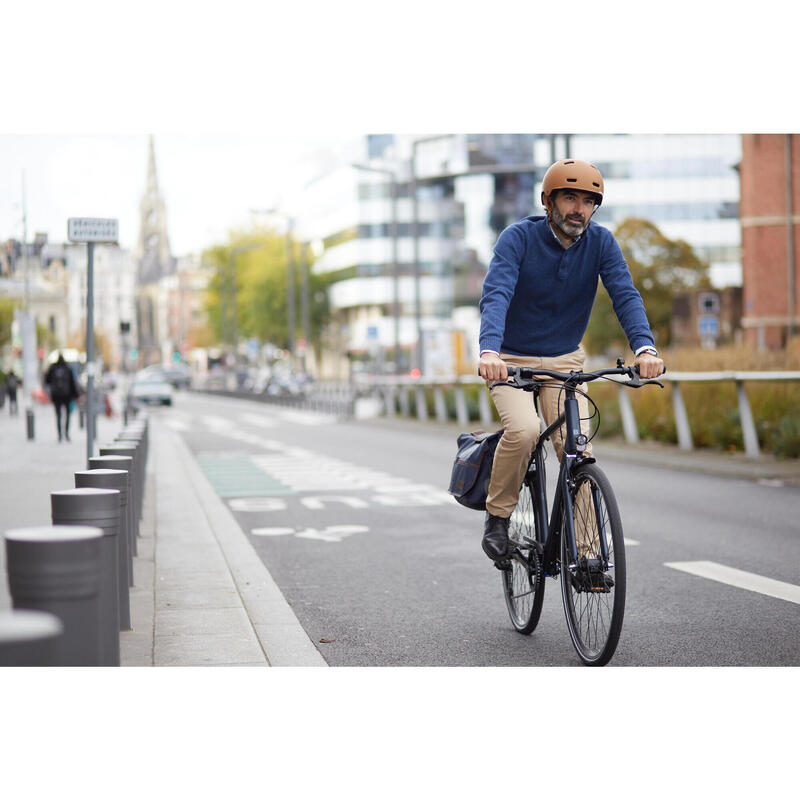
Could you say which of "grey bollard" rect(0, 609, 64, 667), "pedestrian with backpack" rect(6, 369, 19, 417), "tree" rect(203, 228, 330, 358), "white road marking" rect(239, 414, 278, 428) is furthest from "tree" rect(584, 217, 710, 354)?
"grey bollard" rect(0, 609, 64, 667)

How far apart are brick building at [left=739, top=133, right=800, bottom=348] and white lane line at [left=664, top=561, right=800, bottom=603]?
136 feet

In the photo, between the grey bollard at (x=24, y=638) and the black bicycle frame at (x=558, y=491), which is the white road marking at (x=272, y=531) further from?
the grey bollard at (x=24, y=638)

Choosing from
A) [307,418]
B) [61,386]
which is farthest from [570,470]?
[307,418]

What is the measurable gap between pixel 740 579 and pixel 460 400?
1911 cm

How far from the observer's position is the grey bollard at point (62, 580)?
346 cm

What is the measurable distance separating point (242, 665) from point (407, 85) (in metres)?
3.78

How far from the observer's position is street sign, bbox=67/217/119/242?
10.5 metres

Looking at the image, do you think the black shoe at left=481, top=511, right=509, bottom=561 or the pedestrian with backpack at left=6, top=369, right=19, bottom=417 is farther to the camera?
the pedestrian with backpack at left=6, top=369, right=19, bottom=417

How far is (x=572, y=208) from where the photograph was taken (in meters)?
5.14

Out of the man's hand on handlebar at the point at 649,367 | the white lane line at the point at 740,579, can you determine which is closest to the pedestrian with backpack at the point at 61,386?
the white lane line at the point at 740,579

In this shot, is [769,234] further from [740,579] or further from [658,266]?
[740,579]

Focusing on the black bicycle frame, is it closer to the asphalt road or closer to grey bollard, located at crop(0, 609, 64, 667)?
the asphalt road
